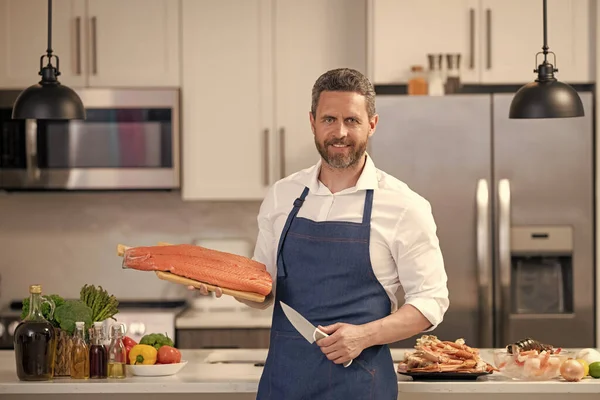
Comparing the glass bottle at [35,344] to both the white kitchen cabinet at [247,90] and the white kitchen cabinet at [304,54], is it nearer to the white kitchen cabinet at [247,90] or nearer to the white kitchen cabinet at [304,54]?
the white kitchen cabinet at [247,90]

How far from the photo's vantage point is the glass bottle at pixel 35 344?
9.05ft

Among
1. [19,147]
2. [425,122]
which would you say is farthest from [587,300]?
[19,147]

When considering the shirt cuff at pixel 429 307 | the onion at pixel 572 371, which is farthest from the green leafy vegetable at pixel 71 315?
the onion at pixel 572 371

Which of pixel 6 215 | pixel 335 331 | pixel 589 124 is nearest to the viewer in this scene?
pixel 335 331

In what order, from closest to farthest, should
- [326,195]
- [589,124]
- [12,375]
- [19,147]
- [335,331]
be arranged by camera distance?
1. [335,331]
2. [326,195]
3. [12,375]
4. [589,124]
5. [19,147]

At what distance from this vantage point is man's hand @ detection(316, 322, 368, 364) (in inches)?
96.2

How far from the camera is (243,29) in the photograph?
475 centimetres

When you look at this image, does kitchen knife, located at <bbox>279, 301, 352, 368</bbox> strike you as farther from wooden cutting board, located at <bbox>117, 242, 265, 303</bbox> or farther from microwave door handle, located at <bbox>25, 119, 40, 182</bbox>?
microwave door handle, located at <bbox>25, 119, 40, 182</bbox>

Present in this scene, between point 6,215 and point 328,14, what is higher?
point 328,14

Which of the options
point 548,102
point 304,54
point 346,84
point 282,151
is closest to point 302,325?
point 346,84

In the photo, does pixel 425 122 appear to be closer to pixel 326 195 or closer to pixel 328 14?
pixel 328 14

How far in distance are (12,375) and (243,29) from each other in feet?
7.87

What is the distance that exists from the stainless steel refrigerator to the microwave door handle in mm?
1684

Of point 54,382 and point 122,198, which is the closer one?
point 54,382
